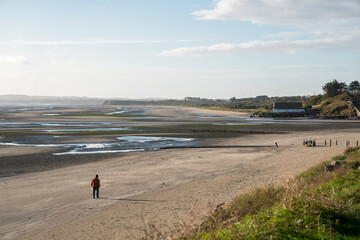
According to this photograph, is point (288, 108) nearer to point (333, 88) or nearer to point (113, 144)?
point (333, 88)

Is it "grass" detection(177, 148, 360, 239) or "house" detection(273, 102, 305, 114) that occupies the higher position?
"house" detection(273, 102, 305, 114)

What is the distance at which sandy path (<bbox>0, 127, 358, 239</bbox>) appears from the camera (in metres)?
13.4

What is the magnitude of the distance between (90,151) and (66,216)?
68.1ft

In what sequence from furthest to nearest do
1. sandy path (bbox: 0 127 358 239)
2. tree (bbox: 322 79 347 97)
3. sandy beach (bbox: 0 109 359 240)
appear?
tree (bbox: 322 79 347 97) < sandy path (bbox: 0 127 358 239) < sandy beach (bbox: 0 109 359 240)

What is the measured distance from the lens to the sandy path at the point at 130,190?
13.4 meters

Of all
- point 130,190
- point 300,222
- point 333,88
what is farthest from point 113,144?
point 333,88

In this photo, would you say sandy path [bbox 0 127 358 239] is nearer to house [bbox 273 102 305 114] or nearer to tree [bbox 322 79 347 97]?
house [bbox 273 102 305 114]

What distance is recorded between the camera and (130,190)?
61.5 feet

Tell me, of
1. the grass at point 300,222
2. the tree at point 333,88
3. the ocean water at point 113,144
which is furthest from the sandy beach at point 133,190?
the tree at point 333,88

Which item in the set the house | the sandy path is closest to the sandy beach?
the sandy path

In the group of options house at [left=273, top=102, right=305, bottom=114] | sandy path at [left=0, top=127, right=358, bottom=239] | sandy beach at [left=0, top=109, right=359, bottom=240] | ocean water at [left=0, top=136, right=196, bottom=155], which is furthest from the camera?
house at [left=273, top=102, right=305, bottom=114]

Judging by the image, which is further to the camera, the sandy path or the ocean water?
the ocean water

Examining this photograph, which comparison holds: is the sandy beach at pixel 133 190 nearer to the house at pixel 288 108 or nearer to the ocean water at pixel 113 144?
the ocean water at pixel 113 144

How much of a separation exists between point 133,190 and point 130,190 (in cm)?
16
